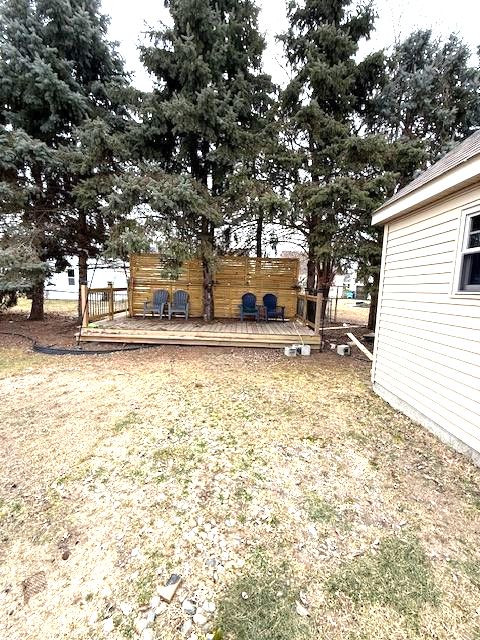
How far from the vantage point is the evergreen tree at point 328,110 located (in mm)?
6801

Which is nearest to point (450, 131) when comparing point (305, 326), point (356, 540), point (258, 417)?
point (305, 326)

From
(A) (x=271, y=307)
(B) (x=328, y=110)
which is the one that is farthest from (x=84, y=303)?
(B) (x=328, y=110)

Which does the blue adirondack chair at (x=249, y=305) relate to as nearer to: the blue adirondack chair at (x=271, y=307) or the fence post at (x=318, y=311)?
the blue adirondack chair at (x=271, y=307)

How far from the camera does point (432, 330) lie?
341cm

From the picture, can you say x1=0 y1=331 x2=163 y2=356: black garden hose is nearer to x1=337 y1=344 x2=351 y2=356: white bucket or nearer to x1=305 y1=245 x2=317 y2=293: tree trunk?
x1=337 y1=344 x2=351 y2=356: white bucket

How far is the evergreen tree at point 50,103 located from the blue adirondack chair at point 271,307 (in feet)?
17.6

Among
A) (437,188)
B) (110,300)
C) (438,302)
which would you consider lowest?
(110,300)

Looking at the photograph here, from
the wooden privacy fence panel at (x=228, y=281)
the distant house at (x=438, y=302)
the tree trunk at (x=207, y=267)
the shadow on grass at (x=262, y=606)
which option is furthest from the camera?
the wooden privacy fence panel at (x=228, y=281)

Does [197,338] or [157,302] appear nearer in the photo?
[197,338]

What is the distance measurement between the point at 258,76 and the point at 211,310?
20.0 feet

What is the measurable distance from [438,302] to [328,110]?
6684mm

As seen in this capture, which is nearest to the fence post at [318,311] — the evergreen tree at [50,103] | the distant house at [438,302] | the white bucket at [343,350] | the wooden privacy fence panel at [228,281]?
the white bucket at [343,350]

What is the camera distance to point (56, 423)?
3.41 m

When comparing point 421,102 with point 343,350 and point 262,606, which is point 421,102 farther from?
point 262,606
